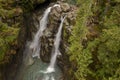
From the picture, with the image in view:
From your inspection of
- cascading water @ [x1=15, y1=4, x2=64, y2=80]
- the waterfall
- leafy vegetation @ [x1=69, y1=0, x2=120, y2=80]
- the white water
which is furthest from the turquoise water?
leafy vegetation @ [x1=69, y1=0, x2=120, y2=80]

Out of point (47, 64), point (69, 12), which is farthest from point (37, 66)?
point (69, 12)

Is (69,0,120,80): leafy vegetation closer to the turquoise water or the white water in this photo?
the turquoise water

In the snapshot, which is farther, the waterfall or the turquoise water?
the waterfall

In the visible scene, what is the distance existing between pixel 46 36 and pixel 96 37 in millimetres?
7852

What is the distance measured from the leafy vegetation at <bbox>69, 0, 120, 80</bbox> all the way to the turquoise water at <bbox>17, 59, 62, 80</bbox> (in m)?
4.54

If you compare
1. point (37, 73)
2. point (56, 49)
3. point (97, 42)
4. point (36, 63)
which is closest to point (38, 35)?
point (56, 49)

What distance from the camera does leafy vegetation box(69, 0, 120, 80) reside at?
57.1ft

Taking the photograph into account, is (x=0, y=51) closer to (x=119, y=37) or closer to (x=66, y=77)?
(x=66, y=77)

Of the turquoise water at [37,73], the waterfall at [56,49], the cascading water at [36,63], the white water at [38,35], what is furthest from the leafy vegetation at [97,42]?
the white water at [38,35]

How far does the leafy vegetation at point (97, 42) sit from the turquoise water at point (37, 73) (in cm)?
454

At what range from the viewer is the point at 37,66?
25.2 m

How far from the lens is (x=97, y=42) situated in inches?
762

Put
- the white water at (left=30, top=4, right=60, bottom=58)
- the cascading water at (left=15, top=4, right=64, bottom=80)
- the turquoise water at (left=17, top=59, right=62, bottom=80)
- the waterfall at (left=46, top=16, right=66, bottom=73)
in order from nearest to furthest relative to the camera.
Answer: the turquoise water at (left=17, top=59, right=62, bottom=80) → the cascading water at (left=15, top=4, right=64, bottom=80) → the waterfall at (left=46, top=16, right=66, bottom=73) → the white water at (left=30, top=4, right=60, bottom=58)

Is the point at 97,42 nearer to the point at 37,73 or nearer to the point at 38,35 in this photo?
the point at 37,73
